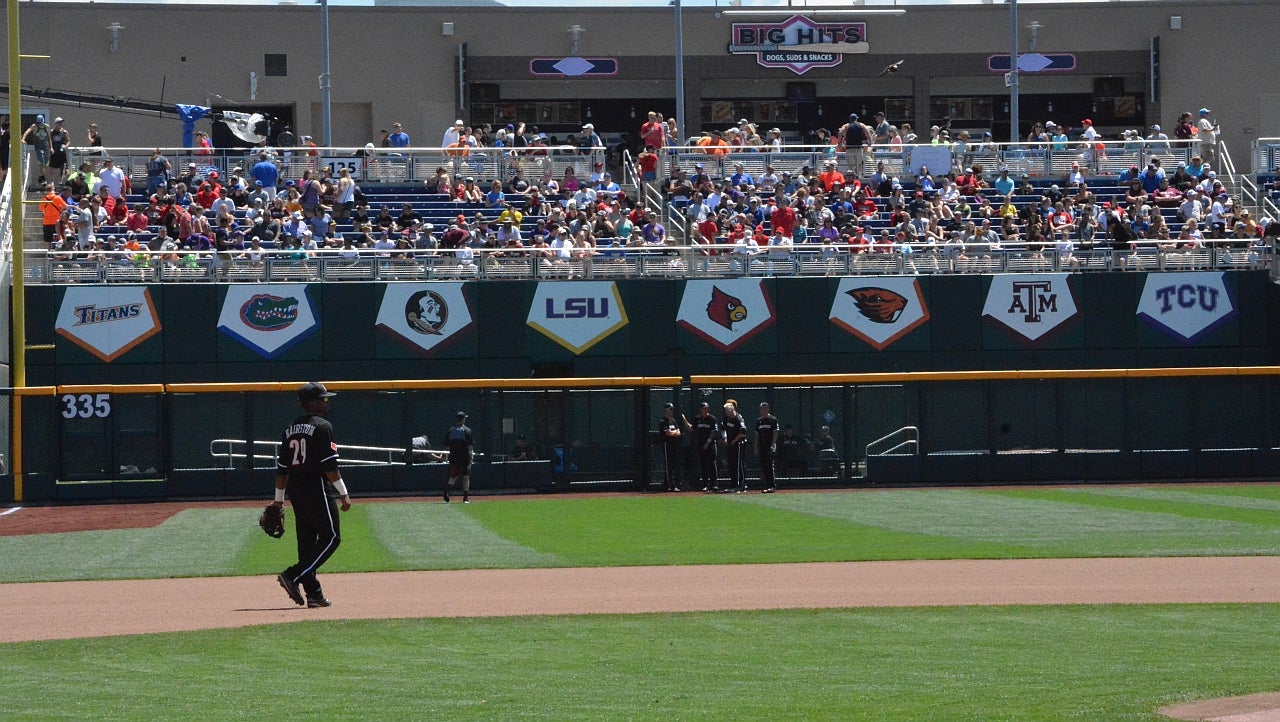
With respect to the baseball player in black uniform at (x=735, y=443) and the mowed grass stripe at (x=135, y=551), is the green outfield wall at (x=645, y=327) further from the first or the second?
the mowed grass stripe at (x=135, y=551)

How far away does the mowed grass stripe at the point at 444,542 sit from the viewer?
56.9 feet

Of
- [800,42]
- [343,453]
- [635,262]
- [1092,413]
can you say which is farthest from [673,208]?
[800,42]

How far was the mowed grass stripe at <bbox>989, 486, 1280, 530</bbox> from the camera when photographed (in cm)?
2109

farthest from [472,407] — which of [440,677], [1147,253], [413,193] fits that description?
[440,677]

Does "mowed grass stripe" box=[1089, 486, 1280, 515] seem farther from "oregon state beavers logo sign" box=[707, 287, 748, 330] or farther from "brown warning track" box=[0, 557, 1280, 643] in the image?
"oregon state beavers logo sign" box=[707, 287, 748, 330]

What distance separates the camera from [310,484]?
12820 millimetres

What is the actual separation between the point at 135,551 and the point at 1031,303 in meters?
20.6

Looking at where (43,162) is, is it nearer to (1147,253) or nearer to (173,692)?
(1147,253)

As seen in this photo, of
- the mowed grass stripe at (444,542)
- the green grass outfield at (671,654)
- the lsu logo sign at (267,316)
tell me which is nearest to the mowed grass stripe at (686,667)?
the green grass outfield at (671,654)

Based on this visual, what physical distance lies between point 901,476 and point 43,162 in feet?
60.7

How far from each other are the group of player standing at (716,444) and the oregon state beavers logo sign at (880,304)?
4.81m

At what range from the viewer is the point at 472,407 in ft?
96.2

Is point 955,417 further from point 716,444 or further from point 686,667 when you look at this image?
point 686,667

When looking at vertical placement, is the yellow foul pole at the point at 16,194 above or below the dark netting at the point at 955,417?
above
